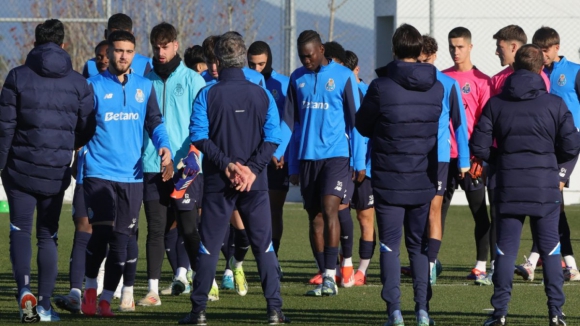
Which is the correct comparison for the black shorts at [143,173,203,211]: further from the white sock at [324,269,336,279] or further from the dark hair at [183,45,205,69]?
the dark hair at [183,45,205,69]

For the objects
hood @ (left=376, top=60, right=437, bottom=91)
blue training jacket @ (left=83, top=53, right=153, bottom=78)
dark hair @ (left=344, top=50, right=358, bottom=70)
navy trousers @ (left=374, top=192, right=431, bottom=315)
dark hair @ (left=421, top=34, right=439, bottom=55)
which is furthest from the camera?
dark hair @ (left=344, top=50, right=358, bottom=70)

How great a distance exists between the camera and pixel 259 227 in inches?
301

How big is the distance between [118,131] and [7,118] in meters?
0.82

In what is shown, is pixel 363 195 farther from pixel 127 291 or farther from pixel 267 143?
pixel 267 143

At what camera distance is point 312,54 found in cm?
971

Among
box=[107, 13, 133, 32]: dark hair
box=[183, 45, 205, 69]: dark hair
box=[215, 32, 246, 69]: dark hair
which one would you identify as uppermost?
box=[107, 13, 133, 32]: dark hair

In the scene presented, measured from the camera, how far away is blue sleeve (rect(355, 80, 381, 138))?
24.2ft

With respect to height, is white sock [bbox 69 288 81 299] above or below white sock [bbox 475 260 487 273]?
above

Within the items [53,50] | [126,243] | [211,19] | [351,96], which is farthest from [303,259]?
[211,19]

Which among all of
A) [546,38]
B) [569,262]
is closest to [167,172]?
[546,38]

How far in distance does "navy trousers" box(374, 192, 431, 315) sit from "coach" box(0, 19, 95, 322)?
7.02 ft

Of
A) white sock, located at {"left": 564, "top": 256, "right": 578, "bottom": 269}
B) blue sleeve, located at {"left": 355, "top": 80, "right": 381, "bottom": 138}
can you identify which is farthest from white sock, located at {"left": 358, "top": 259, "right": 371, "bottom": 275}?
blue sleeve, located at {"left": 355, "top": 80, "right": 381, "bottom": 138}

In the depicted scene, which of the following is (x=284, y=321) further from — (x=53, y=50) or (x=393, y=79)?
(x=53, y=50)

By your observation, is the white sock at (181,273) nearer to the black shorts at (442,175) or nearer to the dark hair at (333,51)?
the black shorts at (442,175)
